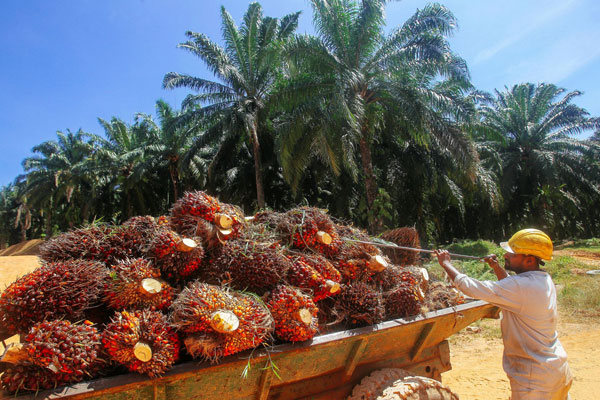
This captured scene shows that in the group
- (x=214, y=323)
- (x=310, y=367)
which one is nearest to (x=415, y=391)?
(x=310, y=367)

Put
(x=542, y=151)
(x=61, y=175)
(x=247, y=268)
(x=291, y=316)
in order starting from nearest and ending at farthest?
1. (x=291, y=316)
2. (x=247, y=268)
3. (x=542, y=151)
4. (x=61, y=175)

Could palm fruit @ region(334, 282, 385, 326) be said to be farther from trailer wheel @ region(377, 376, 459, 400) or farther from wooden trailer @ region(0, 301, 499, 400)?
trailer wheel @ region(377, 376, 459, 400)

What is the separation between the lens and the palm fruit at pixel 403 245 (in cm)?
420

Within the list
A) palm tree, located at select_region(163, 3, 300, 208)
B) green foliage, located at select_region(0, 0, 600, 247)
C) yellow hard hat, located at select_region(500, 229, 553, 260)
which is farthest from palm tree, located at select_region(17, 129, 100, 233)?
yellow hard hat, located at select_region(500, 229, 553, 260)

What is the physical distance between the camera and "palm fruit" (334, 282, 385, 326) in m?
2.95

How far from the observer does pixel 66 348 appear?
1.95 m

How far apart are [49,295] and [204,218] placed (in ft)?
3.54

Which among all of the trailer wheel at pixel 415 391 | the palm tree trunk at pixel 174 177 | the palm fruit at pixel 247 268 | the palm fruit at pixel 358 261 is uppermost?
the palm tree trunk at pixel 174 177

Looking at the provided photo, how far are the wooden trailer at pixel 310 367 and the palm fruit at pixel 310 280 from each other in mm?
314

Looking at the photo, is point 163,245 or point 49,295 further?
point 163,245

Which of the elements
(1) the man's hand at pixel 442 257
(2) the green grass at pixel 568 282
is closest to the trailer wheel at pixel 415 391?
(1) the man's hand at pixel 442 257

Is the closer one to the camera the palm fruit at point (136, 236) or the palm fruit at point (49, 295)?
the palm fruit at point (49, 295)

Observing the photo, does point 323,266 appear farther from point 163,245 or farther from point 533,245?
point 533,245

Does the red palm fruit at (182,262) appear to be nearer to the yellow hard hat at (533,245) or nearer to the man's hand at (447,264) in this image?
the man's hand at (447,264)
